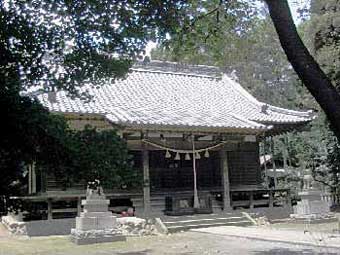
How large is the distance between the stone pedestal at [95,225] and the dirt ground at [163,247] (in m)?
0.36

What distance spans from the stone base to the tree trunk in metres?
10.7

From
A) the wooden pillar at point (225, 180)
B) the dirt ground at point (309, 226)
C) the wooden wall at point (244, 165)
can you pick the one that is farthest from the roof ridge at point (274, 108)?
the dirt ground at point (309, 226)

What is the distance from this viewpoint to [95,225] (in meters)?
14.7

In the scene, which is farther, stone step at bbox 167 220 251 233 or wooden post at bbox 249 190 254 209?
wooden post at bbox 249 190 254 209

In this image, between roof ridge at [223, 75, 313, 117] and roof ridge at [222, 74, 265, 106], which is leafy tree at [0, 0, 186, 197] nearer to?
roof ridge at [223, 75, 313, 117]

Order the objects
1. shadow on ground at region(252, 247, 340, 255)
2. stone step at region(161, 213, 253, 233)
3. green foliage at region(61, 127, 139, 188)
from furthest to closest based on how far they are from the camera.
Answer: stone step at region(161, 213, 253, 233) → shadow on ground at region(252, 247, 340, 255) → green foliage at region(61, 127, 139, 188)

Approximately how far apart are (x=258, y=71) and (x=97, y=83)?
42.7 m

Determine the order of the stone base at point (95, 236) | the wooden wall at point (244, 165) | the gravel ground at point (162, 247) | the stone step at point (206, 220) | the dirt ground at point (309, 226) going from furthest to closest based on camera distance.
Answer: the wooden wall at point (244, 165), the stone step at point (206, 220), the dirt ground at point (309, 226), the stone base at point (95, 236), the gravel ground at point (162, 247)

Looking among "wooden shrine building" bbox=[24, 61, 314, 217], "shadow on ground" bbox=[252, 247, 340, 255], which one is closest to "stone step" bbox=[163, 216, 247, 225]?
"wooden shrine building" bbox=[24, 61, 314, 217]

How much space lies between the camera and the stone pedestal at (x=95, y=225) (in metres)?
14.5

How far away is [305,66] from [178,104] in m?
17.6

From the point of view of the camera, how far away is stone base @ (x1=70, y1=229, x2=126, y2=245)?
1438 centimetres

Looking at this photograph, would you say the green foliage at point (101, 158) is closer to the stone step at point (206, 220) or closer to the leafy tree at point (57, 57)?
the leafy tree at point (57, 57)

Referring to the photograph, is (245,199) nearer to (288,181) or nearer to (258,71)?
(288,181)
